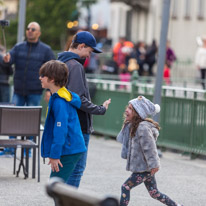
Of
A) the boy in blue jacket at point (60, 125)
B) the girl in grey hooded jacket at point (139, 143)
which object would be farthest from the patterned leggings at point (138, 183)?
the boy in blue jacket at point (60, 125)

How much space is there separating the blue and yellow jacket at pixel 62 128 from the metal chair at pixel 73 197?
7.55 ft

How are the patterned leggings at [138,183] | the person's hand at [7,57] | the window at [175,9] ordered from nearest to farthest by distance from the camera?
the patterned leggings at [138,183] → the person's hand at [7,57] → the window at [175,9]

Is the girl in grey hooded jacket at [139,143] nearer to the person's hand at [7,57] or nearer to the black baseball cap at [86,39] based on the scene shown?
the black baseball cap at [86,39]

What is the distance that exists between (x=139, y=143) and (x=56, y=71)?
1.30 m

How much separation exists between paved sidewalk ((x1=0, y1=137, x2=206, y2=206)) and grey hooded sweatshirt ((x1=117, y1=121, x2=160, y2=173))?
1.28 meters

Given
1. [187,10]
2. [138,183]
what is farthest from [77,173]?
[187,10]

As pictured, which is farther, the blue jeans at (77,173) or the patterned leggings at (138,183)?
the patterned leggings at (138,183)

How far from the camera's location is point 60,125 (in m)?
6.93

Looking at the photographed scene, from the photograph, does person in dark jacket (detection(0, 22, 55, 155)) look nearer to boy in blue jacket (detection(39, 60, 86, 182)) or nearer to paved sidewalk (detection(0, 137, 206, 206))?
paved sidewalk (detection(0, 137, 206, 206))

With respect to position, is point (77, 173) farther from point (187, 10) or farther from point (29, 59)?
point (187, 10)

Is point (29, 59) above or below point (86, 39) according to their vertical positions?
below

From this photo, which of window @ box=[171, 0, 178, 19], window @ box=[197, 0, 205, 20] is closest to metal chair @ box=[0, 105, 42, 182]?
window @ box=[197, 0, 205, 20]

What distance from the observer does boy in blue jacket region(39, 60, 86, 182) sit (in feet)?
22.7

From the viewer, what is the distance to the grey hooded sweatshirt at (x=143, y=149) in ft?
25.3
